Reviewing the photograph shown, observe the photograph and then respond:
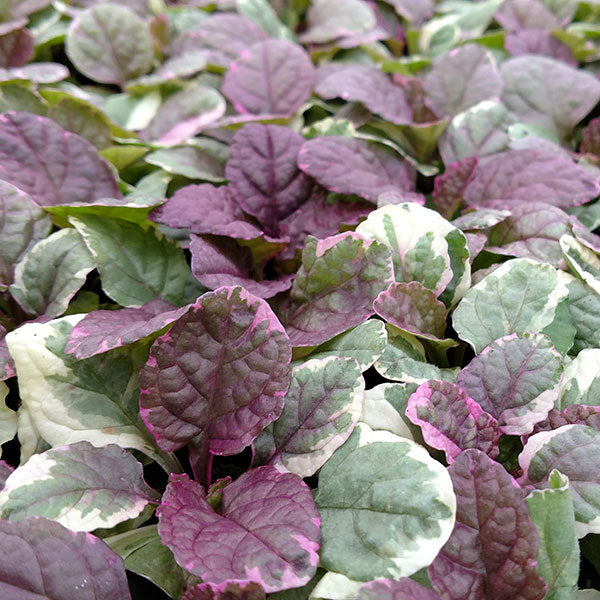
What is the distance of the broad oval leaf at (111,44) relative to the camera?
129 cm

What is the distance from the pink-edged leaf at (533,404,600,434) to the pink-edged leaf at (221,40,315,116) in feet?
2.32

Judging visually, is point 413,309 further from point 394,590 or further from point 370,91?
point 370,91

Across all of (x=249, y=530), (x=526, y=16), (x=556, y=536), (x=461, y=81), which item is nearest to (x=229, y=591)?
(x=249, y=530)

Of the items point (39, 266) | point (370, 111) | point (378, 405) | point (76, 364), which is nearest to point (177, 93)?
point (370, 111)

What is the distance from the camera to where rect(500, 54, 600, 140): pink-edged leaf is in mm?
1184

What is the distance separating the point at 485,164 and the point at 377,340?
0.47 meters

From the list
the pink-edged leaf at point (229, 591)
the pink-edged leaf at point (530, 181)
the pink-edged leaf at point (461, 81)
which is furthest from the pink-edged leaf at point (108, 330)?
the pink-edged leaf at point (461, 81)

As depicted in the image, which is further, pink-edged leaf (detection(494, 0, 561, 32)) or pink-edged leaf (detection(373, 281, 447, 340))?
pink-edged leaf (detection(494, 0, 561, 32))

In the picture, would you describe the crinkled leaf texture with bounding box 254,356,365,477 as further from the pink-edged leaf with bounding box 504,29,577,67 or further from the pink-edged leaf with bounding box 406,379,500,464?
the pink-edged leaf with bounding box 504,29,577,67

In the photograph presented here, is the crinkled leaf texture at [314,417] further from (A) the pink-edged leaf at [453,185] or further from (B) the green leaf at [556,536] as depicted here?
(A) the pink-edged leaf at [453,185]

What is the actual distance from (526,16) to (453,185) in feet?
Answer: 2.35

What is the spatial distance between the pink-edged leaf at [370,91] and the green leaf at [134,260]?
16.6 inches

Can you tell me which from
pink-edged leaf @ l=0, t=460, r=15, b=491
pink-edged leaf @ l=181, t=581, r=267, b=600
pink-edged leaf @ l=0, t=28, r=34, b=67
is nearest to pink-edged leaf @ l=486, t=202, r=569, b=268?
pink-edged leaf @ l=181, t=581, r=267, b=600

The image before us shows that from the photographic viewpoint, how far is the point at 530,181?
979 millimetres
